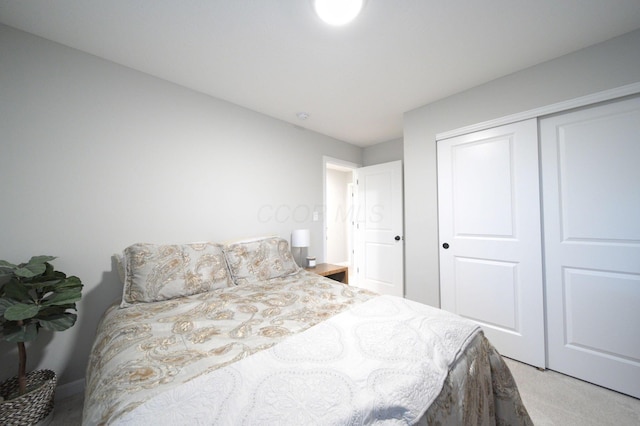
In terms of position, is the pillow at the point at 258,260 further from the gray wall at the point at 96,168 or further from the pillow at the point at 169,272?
the gray wall at the point at 96,168

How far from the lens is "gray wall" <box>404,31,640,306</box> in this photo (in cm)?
Result: 161

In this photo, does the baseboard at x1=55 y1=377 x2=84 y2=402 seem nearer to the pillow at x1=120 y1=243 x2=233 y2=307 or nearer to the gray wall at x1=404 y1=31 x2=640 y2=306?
the pillow at x1=120 y1=243 x2=233 y2=307

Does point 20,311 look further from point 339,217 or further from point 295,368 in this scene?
point 339,217

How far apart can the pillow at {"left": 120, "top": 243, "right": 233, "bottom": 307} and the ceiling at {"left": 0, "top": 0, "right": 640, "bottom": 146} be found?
149cm

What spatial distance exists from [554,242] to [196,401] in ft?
8.45

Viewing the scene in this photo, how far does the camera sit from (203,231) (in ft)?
7.21

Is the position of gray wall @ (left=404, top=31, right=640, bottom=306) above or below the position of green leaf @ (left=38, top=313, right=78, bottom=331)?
above

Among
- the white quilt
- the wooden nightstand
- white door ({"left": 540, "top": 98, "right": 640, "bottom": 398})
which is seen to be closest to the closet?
white door ({"left": 540, "top": 98, "right": 640, "bottom": 398})

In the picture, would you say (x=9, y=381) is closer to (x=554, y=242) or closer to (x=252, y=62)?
(x=252, y=62)

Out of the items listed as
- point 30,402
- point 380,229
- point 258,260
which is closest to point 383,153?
point 380,229

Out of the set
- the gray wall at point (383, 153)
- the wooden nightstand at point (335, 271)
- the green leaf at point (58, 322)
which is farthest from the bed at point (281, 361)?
the gray wall at point (383, 153)

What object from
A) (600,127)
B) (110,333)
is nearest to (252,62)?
(110,333)

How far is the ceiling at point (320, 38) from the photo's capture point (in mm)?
1343

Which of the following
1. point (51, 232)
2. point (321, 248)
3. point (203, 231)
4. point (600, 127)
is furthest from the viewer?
point (321, 248)
